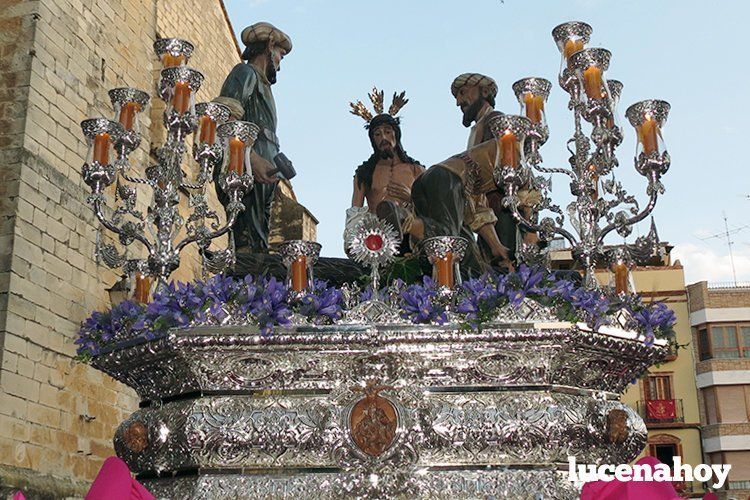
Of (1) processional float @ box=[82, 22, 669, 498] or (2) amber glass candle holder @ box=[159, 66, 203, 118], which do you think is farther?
(2) amber glass candle holder @ box=[159, 66, 203, 118]

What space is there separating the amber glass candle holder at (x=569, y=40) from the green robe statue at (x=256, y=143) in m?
3.04

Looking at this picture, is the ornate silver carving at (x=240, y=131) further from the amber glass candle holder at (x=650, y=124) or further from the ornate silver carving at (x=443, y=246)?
the amber glass candle holder at (x=650, y=124)

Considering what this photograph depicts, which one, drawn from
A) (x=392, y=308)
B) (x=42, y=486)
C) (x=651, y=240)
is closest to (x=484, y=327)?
(x=392, y=308)

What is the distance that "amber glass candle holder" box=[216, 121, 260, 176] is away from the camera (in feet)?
18.9

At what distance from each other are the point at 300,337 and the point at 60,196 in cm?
564

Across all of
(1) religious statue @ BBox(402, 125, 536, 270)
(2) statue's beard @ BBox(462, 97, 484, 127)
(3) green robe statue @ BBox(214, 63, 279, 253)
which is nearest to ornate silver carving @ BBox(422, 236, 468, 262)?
(1) religious statue @ BBox(402, 125, 536, 270)

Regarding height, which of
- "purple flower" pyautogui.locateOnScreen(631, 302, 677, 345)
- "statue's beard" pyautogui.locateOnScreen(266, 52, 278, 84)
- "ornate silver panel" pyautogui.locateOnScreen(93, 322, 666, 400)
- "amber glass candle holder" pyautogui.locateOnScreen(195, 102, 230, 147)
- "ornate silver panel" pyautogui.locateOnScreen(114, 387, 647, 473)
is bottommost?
"ornate silver panel" pyautogui.locateOnScreen(114, 387, 647, 473)

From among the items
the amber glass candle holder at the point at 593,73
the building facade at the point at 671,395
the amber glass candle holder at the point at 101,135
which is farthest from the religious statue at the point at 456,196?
the building facade at the point at 671,395

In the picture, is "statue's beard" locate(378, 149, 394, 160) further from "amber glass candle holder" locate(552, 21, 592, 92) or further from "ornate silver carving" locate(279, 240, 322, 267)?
"ornate silver carving" locate(279, 240, 322, 267)

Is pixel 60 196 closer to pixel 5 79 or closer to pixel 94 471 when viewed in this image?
pixel 5 79

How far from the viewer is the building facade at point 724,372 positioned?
2467 centimetres

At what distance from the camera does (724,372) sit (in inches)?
1009

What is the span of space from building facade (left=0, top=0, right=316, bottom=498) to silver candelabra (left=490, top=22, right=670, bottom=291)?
535 cm

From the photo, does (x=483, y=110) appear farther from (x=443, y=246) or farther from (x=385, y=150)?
(x=443, y=246)
